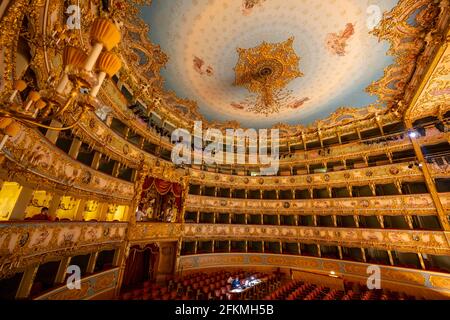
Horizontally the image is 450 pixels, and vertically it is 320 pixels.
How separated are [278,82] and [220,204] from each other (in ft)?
30.8

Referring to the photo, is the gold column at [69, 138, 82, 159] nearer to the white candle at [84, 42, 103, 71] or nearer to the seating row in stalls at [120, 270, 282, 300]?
the seating row in stalls at [120, 270, 282, 300]

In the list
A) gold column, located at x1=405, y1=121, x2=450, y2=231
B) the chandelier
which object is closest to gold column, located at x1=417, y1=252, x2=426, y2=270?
gold column, located at x1=405, y1=121, x2=450, y2=231

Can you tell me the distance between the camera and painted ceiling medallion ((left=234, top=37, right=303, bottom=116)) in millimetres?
7910

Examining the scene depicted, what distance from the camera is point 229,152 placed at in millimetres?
15758

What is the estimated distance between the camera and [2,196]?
675cm

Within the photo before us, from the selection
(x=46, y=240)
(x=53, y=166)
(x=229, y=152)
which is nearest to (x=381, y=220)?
(x=229, y=152)

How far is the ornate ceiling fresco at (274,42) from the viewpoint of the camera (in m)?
6.40

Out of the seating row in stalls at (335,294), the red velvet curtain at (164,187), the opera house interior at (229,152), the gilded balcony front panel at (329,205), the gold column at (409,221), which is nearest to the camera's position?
the opera house interior at (229,152)

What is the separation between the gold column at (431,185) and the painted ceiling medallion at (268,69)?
8.40 metres

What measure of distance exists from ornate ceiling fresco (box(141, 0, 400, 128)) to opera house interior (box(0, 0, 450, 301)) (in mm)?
59

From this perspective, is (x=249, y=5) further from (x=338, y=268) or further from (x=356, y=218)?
(x=338, y=268)

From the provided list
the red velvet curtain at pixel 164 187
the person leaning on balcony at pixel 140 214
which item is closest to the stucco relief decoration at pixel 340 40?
the red velvet curtain at pixel 164 187

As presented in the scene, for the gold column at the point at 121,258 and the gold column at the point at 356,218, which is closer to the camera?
the gold column at the point at 121,258

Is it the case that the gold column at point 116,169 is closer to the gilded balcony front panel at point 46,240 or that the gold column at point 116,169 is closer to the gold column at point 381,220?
the gilded balcony front panel at point 46,240
